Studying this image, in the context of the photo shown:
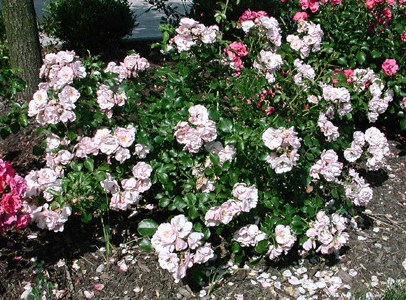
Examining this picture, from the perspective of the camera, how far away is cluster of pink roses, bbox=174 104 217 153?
230 centimetres

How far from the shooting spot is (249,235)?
2457 millimetres

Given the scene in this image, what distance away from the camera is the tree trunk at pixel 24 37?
3650 mm

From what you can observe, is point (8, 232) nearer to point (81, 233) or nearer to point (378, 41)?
point (81, 233)

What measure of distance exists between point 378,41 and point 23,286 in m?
3.09

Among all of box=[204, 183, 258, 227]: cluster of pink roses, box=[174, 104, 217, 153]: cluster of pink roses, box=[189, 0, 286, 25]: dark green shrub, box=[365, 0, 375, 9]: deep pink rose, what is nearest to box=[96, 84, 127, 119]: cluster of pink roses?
box=[174, 104, 217, 153]: cluster of pink roses

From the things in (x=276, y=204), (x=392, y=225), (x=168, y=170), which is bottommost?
(x=392, y=225)

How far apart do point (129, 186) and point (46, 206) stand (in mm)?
421

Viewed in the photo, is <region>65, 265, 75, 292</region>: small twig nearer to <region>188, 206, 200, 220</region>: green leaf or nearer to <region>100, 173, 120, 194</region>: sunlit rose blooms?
<region>100, 173, 120, 194</region>: sunlit rose blooms

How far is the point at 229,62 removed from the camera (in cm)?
309

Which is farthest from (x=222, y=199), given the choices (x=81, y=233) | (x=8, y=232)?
(x=8, y=232)

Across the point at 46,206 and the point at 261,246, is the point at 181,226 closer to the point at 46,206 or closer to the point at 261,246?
the point at 261,246

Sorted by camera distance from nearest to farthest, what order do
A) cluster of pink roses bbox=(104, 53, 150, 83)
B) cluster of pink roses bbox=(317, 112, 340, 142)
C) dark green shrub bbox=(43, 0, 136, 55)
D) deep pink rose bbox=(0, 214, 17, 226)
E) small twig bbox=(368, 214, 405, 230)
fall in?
deep pink rose bbox=(0, 214, 17, 226)
cluster of pink roses bbox=(317, 112, 340, 142)
cluster of pink roses bbox=(104, 53, 150, 83)
small twig bbox=(368, 214, 405, 230)
dark green shrub bbox=(43, 0, 136, 55)

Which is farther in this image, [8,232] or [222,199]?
[8,232]

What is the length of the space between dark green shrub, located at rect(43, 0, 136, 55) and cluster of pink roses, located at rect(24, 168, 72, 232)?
3045 mm
